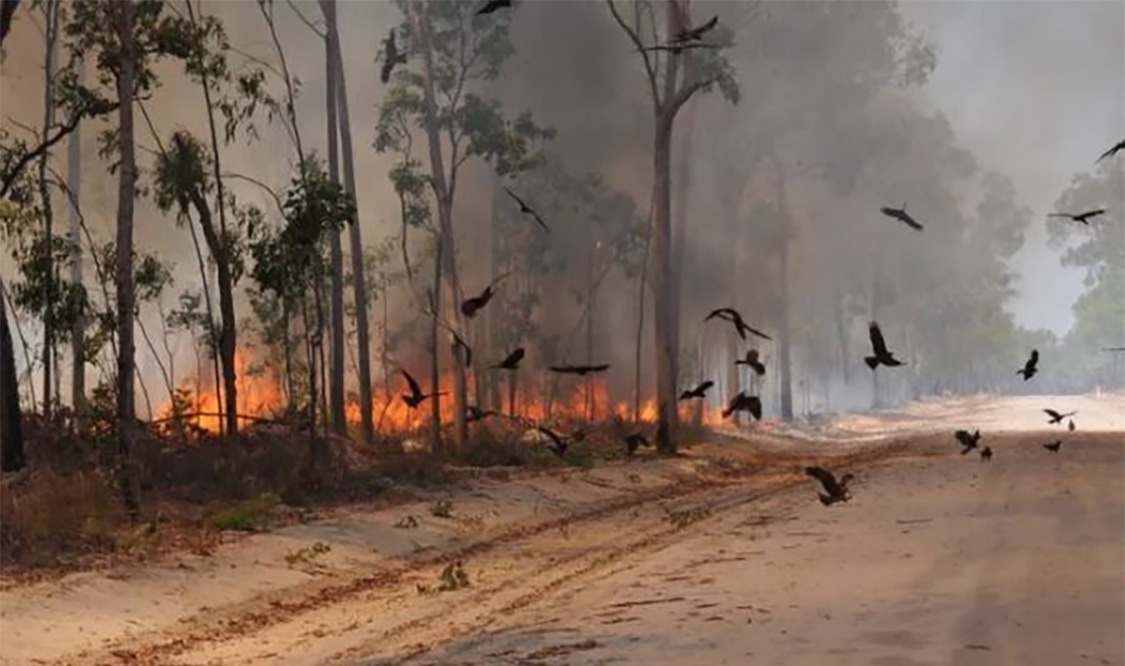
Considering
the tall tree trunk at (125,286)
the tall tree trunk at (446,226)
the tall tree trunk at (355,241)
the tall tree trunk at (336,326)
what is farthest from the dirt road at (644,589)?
the tall tree trunk at (355,241)

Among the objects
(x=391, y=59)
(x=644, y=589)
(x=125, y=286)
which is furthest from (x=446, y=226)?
(x=644, y=589)

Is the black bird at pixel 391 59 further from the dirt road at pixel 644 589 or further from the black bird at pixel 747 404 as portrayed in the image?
the black bird at pixel 747 404

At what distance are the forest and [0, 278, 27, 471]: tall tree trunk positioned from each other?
6 centimetres

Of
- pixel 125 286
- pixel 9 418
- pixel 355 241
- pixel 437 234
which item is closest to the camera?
pixel 125 286

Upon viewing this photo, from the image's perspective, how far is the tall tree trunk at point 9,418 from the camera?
20781 mm

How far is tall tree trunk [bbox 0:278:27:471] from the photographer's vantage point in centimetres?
2078

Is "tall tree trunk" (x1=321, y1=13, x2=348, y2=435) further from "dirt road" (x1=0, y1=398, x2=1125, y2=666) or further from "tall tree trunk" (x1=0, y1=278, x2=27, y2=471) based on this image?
"tall tree trunk" (x1=0, y1=278, x2=27, y2=471)

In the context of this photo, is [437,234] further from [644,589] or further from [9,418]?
[644,589]

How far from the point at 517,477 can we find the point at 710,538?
33.6 ft

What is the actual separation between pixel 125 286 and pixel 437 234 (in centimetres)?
2487

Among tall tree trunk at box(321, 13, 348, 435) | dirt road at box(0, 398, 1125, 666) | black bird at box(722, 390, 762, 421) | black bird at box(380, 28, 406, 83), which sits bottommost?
dirt road at box(0, 398, 1125, 666)

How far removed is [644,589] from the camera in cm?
1362

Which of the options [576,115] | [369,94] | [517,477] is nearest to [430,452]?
[517,477]

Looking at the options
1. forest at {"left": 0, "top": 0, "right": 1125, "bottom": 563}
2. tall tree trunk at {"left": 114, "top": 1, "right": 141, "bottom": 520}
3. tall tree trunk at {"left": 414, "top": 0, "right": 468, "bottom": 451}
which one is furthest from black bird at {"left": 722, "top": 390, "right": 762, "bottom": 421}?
tall tree trunk at {"left": 414, "top": 0, "right": 468, "bottom": 451}
